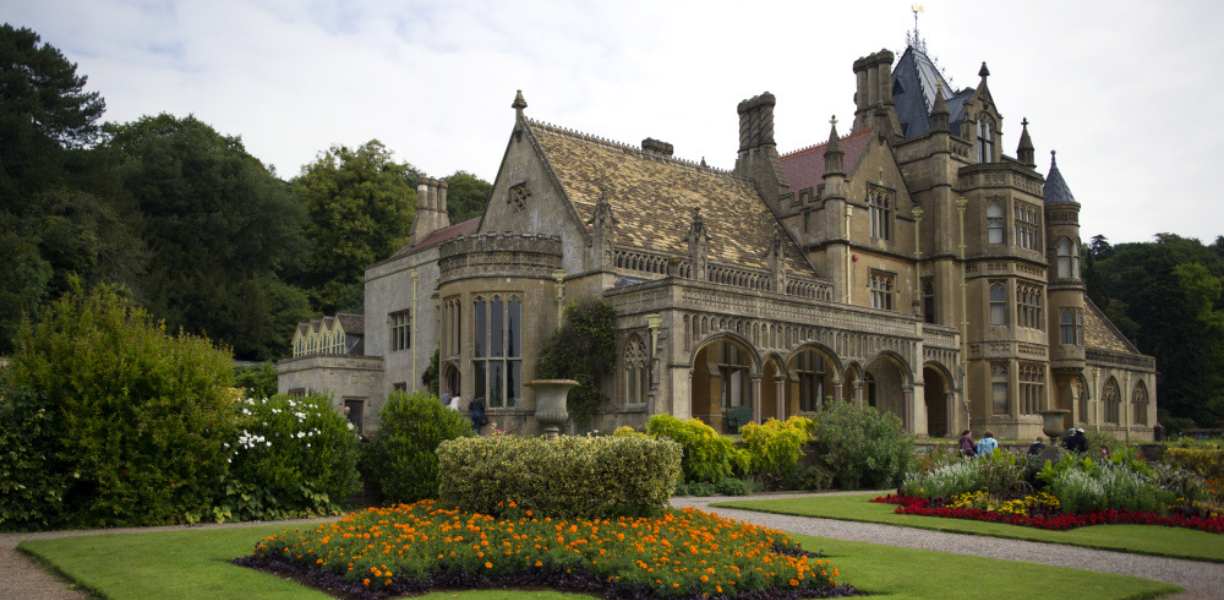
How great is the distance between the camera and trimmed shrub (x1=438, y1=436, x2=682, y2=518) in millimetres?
12562

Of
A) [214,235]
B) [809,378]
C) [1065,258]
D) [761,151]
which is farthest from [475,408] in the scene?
[214,235]

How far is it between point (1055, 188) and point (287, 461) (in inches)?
1485

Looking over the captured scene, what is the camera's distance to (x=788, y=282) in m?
34.2

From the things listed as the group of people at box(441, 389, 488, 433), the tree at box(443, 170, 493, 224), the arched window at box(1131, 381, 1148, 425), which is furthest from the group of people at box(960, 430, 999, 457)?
the tree at box(443, 170, 493, 224)

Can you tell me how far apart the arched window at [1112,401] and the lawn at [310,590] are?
125ft

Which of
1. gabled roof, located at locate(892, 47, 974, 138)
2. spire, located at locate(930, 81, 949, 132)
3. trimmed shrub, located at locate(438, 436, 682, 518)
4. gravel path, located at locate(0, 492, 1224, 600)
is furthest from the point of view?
gabled roof, located at locate(892, 47, 974, 138)

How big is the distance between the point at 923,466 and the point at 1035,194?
22.9 metres

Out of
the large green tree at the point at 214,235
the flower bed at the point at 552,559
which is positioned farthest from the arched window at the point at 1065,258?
the large green tree at the point at 214,235

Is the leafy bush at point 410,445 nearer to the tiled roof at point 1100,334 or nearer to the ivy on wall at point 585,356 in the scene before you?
the ivy on wall at point 585,356

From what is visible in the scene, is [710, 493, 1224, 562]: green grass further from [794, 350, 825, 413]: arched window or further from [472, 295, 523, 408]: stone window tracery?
[794, 350, 825, 413]: arched window

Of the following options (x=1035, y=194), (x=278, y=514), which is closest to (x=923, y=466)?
(x=278, y=514)

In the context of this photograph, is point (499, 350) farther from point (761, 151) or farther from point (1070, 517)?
point (1070, 517)

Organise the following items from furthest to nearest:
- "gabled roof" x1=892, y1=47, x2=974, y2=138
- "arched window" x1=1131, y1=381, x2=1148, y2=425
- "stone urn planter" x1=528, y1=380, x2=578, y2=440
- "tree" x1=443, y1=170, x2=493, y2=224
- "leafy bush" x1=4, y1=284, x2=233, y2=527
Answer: "tree" x1=443, y1=170, x2=493, y2=224
"arched window" x1=1131, y1=381, x2=1148, y2=425
"gabled roof" x1=892, y1=47, x2=974, y2=138
"stone urn planter" x1=528, y1=380, x2=578, y2=440
"leafy bush" x1=4, y1=284, x2=233, y2=527

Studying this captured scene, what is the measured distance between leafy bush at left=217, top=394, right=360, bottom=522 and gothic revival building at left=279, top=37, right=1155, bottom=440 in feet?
36.4
